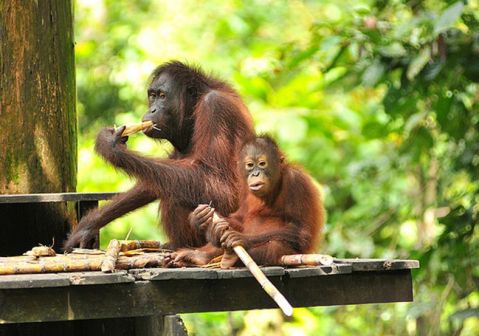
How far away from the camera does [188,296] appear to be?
142 inches

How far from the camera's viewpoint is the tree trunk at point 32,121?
16.4ft

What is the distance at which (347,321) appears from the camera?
9672mm

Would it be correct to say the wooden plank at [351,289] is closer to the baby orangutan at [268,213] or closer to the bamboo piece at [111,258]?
the baby orangutan at [268,213]

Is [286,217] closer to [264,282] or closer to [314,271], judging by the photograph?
[314,271]

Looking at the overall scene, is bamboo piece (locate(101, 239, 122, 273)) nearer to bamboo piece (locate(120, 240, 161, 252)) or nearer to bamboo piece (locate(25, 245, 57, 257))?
bamboo piece (locate(120, 240, 161, 252))

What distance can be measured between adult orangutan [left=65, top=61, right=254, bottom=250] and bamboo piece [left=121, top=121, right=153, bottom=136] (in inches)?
1.2

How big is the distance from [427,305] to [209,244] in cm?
242

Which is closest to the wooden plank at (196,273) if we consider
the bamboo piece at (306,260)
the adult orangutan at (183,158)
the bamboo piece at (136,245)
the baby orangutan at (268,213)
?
the bamboo piece at (306,260)

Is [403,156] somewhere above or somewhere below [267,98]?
below

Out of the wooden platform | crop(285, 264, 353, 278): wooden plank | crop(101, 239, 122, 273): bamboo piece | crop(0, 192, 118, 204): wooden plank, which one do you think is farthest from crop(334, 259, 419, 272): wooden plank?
crop(0, 192, 118, 204): wooden plank

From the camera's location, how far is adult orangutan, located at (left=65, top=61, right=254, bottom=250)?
4.65 metres

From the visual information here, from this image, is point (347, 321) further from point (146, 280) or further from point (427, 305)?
point (146, 280)

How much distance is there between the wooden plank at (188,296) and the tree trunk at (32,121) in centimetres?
161

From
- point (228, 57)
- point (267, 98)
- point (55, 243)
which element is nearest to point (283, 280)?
point (55, 243)
